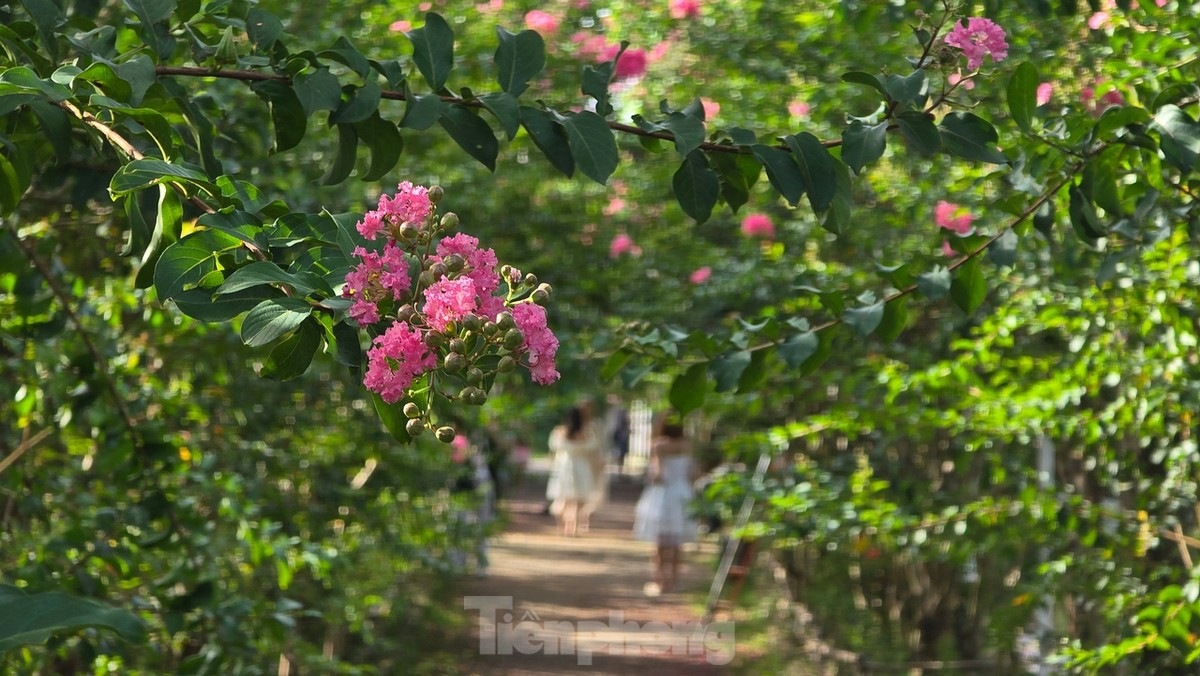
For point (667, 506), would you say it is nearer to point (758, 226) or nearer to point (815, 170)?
point (758, 226)

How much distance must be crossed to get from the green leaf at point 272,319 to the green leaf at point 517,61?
2.11ft

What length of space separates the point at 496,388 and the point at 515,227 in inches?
60.4

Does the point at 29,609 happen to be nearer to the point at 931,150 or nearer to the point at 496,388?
the point at 931,150

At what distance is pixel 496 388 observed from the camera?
7.42 meters

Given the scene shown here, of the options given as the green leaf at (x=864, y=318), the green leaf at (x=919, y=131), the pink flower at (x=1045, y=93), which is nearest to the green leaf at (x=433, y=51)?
the green leaf at (x=919, y=131)

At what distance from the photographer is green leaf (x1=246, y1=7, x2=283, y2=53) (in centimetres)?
153

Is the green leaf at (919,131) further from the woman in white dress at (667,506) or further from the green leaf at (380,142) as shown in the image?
the woman in white dress at (667,506)

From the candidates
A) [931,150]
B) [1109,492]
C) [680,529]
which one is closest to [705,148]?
[931,150]

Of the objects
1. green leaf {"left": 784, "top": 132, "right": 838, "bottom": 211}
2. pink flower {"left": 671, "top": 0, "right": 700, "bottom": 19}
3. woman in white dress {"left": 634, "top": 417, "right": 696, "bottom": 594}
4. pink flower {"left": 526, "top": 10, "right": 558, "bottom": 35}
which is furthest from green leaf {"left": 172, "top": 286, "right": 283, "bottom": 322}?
woman in white dress {"left": 634, "top": 417, "right": 696, "bottom": 594}

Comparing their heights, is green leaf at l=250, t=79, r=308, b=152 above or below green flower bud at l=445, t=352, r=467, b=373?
above

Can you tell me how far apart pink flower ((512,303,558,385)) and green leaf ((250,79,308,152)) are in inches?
24.3

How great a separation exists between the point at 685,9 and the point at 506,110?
3925 millimetres

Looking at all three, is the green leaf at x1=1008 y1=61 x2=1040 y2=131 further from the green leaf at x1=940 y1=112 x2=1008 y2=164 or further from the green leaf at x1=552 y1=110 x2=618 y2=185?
the green leaf at x1=552 y1=110 x2=618 y2=185

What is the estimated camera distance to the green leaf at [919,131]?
148 cm
